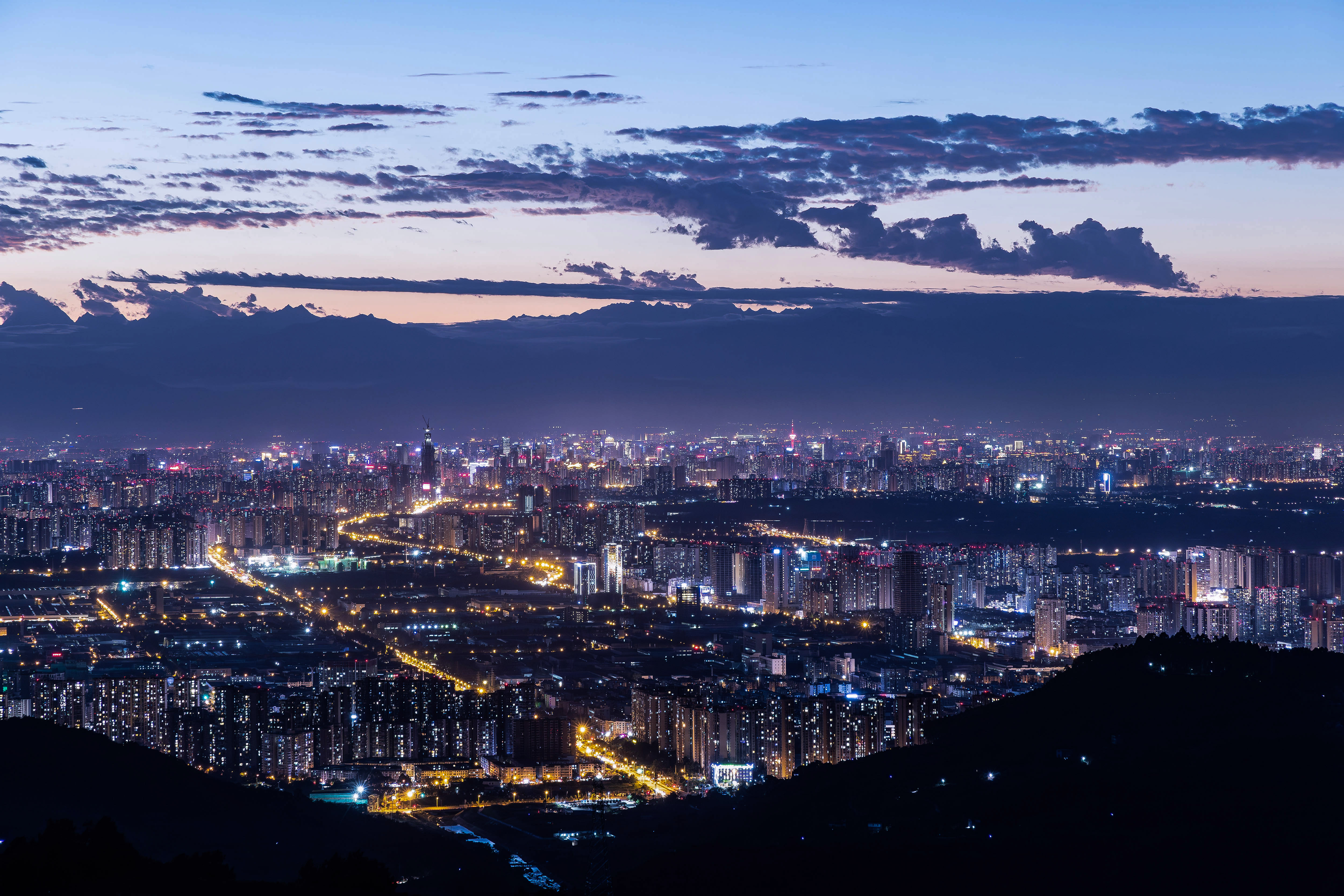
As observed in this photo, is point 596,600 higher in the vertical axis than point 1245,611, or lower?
lower

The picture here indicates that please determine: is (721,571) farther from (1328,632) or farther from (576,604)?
(1328,632)

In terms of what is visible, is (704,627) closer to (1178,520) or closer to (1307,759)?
(1307,759)

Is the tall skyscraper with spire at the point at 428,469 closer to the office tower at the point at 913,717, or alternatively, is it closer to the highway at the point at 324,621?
the highway at the point at 324,621

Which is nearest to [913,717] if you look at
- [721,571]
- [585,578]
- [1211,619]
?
[1211,619]

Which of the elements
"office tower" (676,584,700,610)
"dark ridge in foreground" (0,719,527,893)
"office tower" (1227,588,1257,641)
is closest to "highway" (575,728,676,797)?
"dark ridge in foreground" (0,719,527,893)

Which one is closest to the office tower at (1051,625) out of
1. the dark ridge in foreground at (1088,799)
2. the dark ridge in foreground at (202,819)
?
the dark ridge in foreground at (1088,799)

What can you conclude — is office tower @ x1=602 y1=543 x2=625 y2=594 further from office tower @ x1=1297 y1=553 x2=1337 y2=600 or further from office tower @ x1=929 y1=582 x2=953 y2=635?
office tower @ x1=1297 y1=553 x2=1337 y2=600
